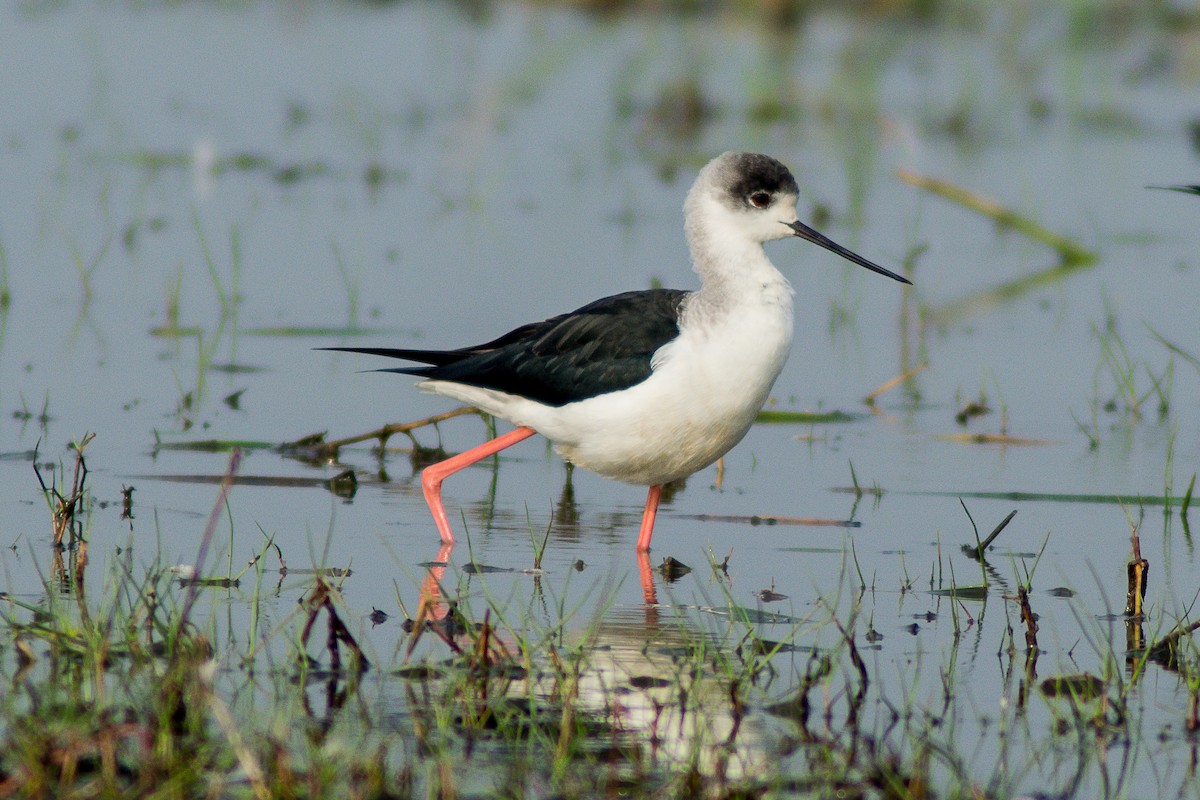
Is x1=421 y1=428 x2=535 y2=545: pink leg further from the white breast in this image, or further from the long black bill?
the long black bill

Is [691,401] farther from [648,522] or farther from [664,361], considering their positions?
[648,522]

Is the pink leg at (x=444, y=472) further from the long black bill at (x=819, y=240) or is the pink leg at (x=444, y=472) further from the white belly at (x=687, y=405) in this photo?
the long black bill at (x=819, y=240)

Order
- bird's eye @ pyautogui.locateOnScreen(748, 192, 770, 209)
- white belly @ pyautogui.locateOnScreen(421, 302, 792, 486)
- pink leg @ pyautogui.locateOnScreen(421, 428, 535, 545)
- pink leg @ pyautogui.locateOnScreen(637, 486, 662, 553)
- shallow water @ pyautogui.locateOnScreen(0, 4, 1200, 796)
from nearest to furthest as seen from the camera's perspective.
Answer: shallow water @ pyautogui.locateOnScreen(0, 4, 1200, 796) < white belly @ pyautogui.locateOnScreen(421, 302, 792, 486) < pink leg @ pyautogui.locateOnScreen(637, 486, 662, 553) < pink leg @ pyautogui.locateOnScreen(421, 428, 535, 545) < bird's eye @ pyautogui.locateOnScreen(748, 192, 770, 209)

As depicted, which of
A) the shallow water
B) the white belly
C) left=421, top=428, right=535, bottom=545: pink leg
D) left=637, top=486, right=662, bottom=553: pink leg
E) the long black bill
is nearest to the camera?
the shallow water

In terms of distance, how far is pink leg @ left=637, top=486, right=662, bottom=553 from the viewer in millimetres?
5391

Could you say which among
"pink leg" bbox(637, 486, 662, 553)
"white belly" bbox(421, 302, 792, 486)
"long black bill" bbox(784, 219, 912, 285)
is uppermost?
"long black bill" bbox(784, 219, 912, 285)

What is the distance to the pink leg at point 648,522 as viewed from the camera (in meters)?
5.39

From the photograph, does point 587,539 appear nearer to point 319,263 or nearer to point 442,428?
point 442,428

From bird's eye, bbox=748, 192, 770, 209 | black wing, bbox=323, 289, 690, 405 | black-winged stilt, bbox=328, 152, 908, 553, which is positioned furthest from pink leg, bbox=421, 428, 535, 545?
bird's eye, bbox=748, 192, 770, 209

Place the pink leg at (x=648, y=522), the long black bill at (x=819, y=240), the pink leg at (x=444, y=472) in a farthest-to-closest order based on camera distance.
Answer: the long black bill at (x=819, y=240) → the pink leg at (x=444, y=472) → the pink leg at (x=648, y=522)

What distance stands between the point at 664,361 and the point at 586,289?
3.73 m

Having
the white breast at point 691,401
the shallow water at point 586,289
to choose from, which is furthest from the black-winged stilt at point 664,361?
the shallow water at point 586,289

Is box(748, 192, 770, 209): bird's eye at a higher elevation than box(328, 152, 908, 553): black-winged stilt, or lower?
higher

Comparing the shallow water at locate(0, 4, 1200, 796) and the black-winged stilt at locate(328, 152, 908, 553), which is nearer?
the shallow water at locate(0, 4, 1200, 796)
